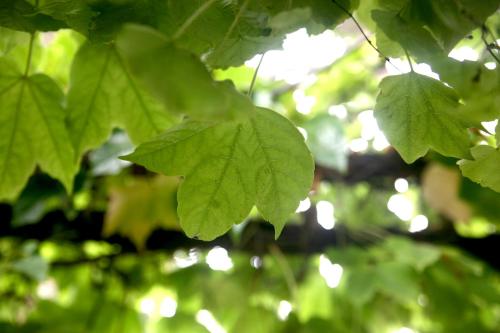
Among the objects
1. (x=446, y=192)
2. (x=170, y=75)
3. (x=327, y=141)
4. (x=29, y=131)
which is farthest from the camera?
(x=446, y=192)


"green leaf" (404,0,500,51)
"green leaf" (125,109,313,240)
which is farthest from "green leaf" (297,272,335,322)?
"green leaf" (404,0,500,51)

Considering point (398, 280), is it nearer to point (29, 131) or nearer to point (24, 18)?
point (29, 131)

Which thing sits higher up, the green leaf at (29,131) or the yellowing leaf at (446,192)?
the green leaf at (29,131)

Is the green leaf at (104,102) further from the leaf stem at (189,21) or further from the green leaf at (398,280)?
the green leaf at (398,280)

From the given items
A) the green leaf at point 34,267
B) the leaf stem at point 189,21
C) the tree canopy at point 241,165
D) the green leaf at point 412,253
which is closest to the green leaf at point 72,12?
the tree canopy at point 241,165

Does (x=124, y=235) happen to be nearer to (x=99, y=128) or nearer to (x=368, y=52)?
(x=99, y=128)

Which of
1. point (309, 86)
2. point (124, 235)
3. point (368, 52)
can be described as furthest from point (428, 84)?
point (368, 52)

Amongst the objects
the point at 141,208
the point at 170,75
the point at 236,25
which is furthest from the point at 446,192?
the point at 170,75
